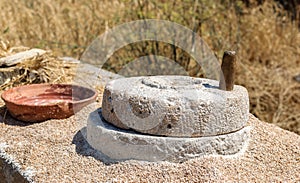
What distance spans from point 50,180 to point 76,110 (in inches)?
Answer: 31.4

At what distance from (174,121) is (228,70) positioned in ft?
1.25

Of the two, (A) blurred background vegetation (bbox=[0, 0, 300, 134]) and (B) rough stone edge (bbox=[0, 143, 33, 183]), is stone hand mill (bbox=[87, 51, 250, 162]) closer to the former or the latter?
(B) rough stone edge (bbox=[0, 143, 33, 183])

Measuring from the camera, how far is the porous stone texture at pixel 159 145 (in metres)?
2.07

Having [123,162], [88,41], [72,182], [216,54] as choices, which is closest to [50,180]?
[72,182]

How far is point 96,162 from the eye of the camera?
220 cm

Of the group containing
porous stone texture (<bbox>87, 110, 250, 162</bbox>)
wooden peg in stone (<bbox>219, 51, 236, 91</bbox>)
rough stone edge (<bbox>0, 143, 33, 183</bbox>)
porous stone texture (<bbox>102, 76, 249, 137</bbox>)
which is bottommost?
rough stone edge (<bbox>0, 143, 33, 183</bbox>)

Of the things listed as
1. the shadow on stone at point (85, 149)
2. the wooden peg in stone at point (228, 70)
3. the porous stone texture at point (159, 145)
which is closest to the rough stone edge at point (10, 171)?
the shadow on stone at point (85, 149)

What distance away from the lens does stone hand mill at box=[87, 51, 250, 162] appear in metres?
2.06

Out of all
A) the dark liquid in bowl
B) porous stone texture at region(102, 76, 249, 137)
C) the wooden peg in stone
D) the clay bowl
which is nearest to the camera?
porous stone texture at region(102, 76, 249, 137)

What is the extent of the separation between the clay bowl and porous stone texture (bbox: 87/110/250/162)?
0.64 meters

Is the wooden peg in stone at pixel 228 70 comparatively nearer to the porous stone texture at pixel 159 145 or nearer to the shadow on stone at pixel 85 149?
the porous stone texture at pixel 159 145

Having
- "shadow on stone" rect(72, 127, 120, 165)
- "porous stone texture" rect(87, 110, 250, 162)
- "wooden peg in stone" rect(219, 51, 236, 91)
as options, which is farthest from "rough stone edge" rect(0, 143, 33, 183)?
"wooden peg in stone" rect(219, 51, 236, 91)

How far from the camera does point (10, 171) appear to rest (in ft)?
7.73

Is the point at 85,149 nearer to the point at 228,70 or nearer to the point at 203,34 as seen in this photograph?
the point at 228,70
